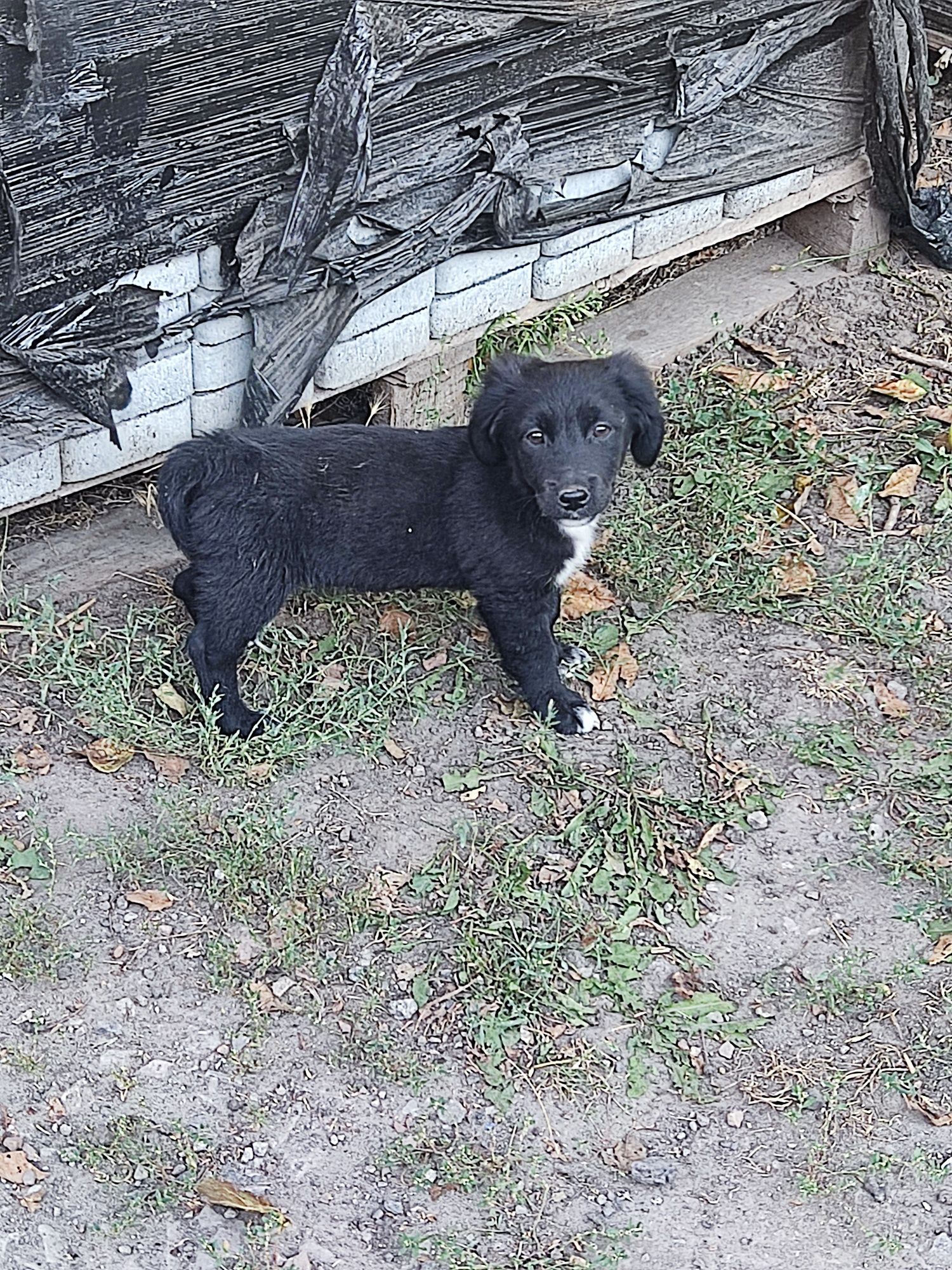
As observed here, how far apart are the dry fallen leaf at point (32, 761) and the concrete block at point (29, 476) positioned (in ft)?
2.45

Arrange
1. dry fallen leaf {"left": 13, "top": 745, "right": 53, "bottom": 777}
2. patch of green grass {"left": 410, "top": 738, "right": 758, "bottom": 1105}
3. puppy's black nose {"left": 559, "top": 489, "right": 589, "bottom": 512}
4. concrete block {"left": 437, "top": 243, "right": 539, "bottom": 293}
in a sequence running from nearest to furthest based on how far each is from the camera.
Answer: patch of green grass {"left": 410, "top": 738, "right": 758, "bottom": 1105}
puppy's black nose {"left": 559, "top": 489, "right": 589, "bottom": 512}
dry fallen leaf {"left": 13, "top": 745, "right": 53, "bottom": 777}
concrete block {"left": 437, "top": 243, "right": 539, "bottom": 293}

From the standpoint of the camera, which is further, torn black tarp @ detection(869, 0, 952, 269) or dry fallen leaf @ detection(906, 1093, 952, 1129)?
torn black tarp @ detection(869, 0, 952, 269)

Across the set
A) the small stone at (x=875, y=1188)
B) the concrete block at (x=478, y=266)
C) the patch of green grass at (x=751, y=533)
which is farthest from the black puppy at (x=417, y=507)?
the small stone at (x=875, y=1188)

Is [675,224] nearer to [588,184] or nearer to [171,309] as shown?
[588,184]

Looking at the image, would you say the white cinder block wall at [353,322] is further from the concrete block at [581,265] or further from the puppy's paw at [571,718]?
the puppy's paw at [571,718]

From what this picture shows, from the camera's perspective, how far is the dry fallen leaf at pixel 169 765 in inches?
176

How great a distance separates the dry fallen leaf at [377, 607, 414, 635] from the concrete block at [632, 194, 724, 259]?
5.58 feet

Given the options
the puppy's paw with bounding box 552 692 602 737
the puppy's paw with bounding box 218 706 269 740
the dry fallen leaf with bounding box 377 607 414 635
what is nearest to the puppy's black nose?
the puppy's paw with bounding box 552 692 602 737

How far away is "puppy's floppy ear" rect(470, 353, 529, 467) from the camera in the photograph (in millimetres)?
4344

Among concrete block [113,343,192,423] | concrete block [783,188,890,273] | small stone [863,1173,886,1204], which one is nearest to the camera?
small stone [863,1173,886,1204]

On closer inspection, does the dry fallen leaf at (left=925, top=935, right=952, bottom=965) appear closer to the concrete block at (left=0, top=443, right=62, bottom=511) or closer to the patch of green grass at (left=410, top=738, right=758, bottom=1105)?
the patch of green grass at (left=410, top=738, right=758, bottom=1105)

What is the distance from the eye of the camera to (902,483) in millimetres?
5676

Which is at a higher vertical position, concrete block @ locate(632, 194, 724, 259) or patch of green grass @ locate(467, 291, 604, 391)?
concrete block @ locate(632, 194, 724, 259)

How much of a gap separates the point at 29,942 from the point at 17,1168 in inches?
24.1
